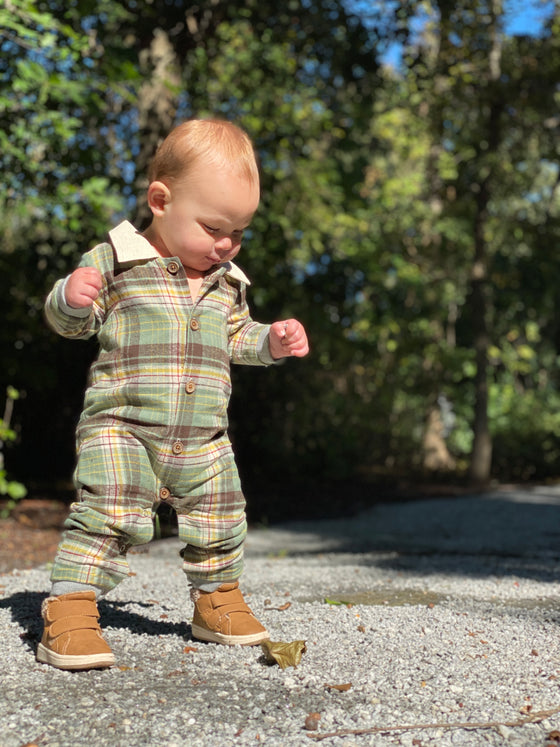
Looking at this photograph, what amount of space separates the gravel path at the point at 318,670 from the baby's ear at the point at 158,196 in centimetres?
138

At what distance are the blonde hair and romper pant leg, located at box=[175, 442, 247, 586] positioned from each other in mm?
868

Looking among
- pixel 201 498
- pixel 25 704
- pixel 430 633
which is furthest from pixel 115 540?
pixel 430 633

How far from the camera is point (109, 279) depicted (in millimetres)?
2605

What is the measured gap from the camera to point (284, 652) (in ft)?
8.01

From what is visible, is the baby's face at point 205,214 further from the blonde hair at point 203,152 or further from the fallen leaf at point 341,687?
the fallen leaf at point 341,687

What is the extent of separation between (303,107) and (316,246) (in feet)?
6.93

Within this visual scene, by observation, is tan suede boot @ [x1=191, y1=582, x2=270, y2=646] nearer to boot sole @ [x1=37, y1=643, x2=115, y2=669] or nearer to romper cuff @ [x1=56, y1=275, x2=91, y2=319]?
boot sole @ [x1=37, y1=643, x2=115, y2=669]

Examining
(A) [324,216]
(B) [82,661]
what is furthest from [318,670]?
(A) [324,216]

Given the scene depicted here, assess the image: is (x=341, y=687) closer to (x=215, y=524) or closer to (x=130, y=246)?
(x=215, y=524)

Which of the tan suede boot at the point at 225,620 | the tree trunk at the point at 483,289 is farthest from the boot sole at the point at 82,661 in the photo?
the tree trunk at the point at 483,289

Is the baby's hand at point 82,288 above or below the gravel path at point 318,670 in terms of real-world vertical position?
above

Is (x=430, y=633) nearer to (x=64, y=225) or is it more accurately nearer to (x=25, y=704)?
(x=25, y=704)

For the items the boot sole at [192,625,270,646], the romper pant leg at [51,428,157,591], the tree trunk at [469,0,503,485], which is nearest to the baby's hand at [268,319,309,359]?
the romper pant leg at [51,428,157,591]

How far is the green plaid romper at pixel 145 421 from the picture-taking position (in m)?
2.50
